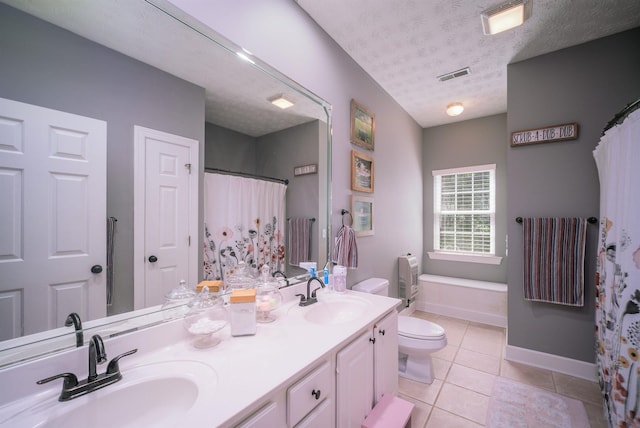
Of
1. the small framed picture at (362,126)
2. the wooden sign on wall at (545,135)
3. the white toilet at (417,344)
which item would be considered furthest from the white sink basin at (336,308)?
the wooden sign on wall at (545,135)

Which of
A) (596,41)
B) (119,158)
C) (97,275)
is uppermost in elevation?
(596,41)

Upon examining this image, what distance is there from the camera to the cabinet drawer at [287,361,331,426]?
2.75 feet

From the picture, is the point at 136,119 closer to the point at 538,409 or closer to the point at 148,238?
the point at 148,238

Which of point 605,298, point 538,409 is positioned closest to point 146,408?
Result: point 538,409

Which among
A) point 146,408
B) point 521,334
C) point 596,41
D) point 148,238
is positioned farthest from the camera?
point 521,334

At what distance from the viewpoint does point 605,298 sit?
5.29ft

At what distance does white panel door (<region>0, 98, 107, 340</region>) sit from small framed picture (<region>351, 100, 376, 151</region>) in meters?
1.86

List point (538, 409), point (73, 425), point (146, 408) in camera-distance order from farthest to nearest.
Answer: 1. point (538, 409)
2. point (146, 408)
3. point (73, 425)

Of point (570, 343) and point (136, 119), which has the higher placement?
point (136, 119)

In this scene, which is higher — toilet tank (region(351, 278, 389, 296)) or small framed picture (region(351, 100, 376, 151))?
small framed picture (region(351, 100, 376, 151))

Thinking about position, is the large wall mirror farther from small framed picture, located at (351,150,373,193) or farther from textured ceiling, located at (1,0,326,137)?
small framed picture, located at (351,150,373,193)

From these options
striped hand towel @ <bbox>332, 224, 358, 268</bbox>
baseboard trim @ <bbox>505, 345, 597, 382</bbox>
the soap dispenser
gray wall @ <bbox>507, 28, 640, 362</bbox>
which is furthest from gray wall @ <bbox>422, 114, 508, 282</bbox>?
the soap dispenser

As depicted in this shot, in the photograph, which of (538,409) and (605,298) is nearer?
(605,298)

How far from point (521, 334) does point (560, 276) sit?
654 mm
